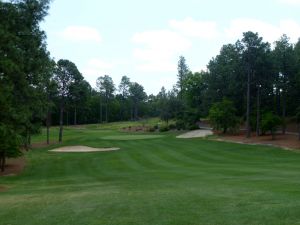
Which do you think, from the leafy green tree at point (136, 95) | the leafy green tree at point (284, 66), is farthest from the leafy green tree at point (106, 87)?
the leafy green tree at point (284, 66)

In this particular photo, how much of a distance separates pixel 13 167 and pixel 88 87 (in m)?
44.7

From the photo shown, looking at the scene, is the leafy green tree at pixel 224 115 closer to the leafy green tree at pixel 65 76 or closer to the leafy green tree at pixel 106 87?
the leafy green tree at pixel 65 76

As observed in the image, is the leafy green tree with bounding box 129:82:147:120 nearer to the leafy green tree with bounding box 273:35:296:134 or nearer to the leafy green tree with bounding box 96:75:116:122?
the leafy green tree with bounding box 96:75:116:122

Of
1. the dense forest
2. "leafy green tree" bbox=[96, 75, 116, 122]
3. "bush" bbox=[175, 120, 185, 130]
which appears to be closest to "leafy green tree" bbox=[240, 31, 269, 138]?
the dense forest

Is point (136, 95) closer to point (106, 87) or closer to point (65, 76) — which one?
point (106, 87)

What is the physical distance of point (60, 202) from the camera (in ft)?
42.7

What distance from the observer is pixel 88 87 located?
8088 cm

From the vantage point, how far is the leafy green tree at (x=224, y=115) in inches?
2474

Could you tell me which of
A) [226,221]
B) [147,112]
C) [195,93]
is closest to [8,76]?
[226,221]

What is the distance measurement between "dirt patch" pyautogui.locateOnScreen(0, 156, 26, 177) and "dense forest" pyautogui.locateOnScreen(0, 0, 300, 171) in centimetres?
109

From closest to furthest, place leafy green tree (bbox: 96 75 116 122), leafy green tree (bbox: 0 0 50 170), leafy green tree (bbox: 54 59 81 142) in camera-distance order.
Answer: leafy green tree (bbox: 0 0 50 170), leafy green tree (bbox: 54 59 81 142), leafy green tree (bbox: 96 75 116 122)

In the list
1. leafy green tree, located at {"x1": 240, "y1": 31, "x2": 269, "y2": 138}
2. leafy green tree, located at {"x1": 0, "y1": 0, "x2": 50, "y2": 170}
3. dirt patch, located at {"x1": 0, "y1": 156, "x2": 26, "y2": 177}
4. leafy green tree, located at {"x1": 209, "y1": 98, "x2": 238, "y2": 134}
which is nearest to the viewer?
leafy green tree, located at {"x1": 0, "y1": 0, "x2": 50, "y2": 170}

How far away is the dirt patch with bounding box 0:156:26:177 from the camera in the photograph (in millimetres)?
33281

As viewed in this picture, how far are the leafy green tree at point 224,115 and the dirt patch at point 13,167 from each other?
29877 mm
